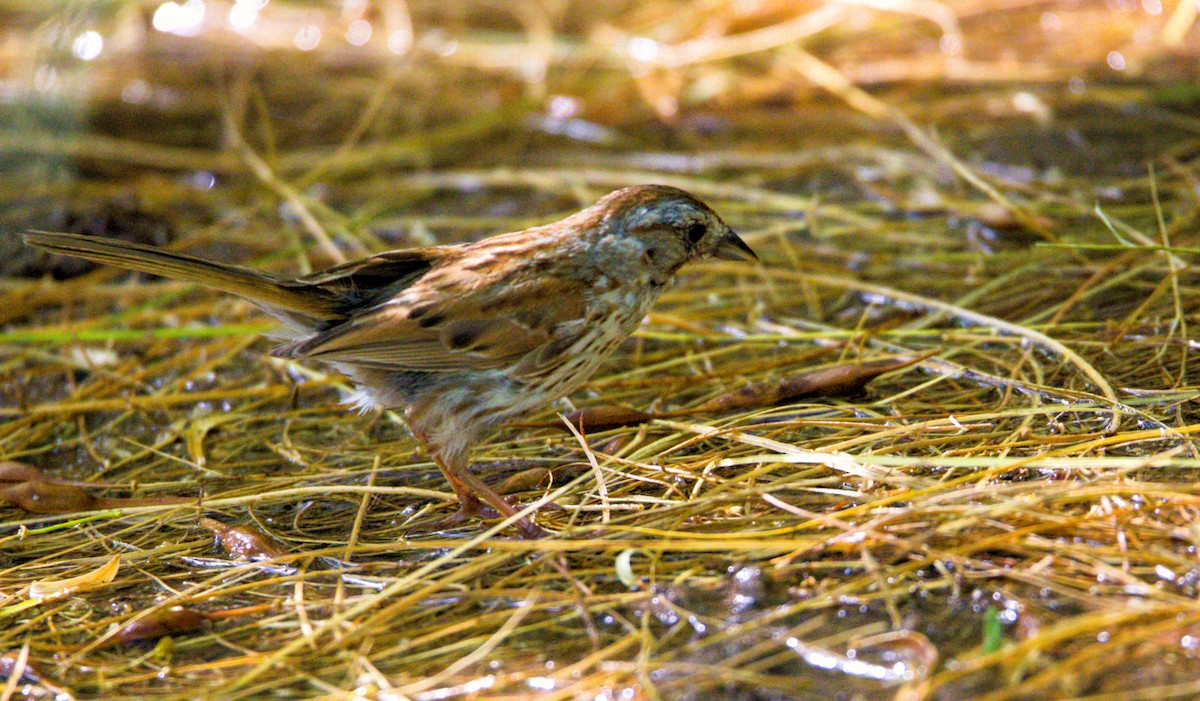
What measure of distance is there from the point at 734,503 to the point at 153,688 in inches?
59.2

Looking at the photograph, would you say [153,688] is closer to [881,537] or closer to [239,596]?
[239,596]

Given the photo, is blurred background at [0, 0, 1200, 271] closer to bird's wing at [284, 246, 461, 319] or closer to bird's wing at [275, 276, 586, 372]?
bird's wing at [284, 246, 461, 319]

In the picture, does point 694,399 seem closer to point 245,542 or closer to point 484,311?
point 484,311

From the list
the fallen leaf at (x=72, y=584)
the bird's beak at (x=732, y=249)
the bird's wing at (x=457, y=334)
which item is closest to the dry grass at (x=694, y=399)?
the fallen leaf at (x=72, y=584)

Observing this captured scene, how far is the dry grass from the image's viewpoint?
2.54m

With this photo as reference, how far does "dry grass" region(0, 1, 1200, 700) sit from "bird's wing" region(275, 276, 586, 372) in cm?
39

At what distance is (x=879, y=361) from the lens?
3.87 m

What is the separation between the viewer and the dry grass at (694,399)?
2.54m

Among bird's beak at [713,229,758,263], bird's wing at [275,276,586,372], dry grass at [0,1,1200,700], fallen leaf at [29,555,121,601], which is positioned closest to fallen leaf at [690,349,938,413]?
dry grass at [0,1,1200,700]

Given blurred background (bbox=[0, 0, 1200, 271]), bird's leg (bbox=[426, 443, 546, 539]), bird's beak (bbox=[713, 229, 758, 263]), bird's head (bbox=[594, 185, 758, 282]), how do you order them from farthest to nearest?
blurred background (bbox=[0, 0, 1200, 271]) < bird's beak (bbox=[713, 229, 758, 263]) < bird's head (bbox=[594, 185, 758, 282]) < bird's leg (bbox=[426, 443, 546, 539])

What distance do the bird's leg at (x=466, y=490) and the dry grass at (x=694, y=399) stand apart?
83 mm

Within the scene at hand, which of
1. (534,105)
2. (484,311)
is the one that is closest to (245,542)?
(484,311)

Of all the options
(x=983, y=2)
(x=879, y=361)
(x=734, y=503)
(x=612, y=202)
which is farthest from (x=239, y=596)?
(x=983, y=2)

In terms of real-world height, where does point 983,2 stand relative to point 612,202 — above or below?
above
